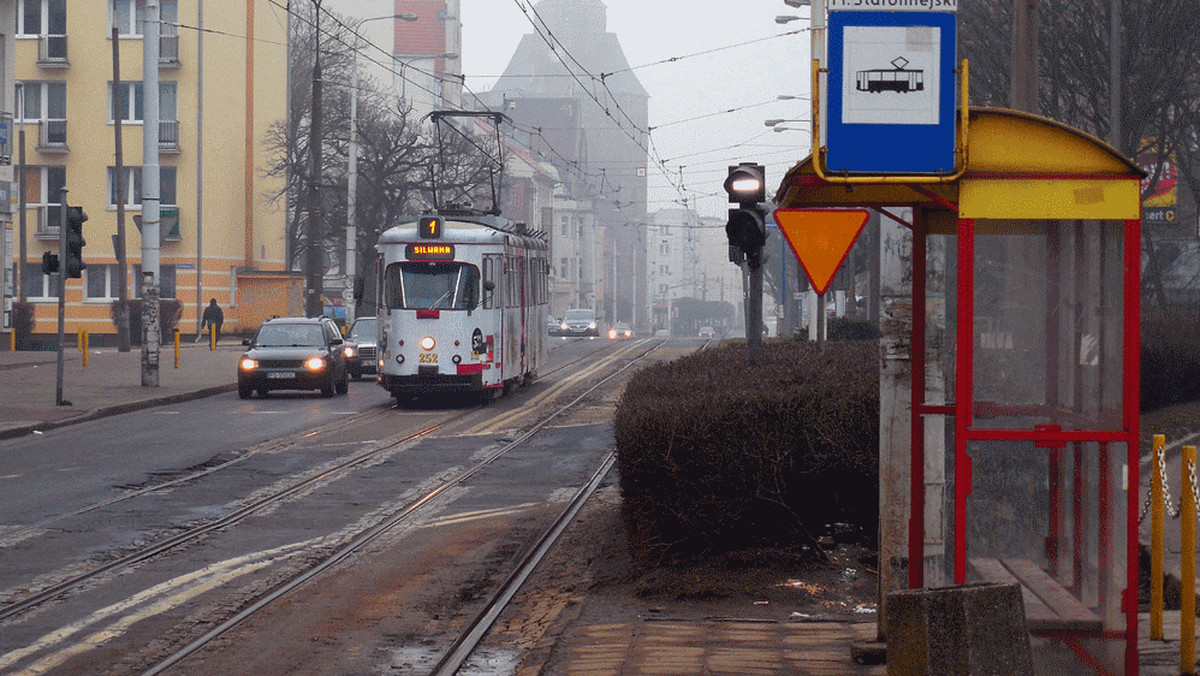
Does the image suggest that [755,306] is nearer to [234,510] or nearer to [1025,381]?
[234,510]

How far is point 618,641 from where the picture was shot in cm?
756

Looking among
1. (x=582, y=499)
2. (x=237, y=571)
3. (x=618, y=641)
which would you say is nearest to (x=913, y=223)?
(x=618, y=641)

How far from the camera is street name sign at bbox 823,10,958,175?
19.5 feet

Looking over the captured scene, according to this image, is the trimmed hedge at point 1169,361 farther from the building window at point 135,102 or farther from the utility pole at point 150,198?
the building window at point 135,102

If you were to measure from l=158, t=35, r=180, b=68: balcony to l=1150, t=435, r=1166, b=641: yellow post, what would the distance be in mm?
53692

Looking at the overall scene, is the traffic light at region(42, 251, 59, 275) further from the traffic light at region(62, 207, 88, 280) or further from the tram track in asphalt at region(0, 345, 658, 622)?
the tram track in asphalt at region(0, 345, 658, 622)

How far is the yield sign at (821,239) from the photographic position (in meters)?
11.7

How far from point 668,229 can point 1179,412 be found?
15674cm

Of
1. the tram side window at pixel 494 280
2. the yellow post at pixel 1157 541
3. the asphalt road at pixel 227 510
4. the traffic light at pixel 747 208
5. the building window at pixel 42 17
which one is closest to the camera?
the yellow post at pixel 1157 541

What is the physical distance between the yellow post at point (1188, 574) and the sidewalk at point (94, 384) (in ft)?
53.6

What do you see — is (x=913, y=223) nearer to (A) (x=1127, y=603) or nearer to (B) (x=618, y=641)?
(A) (x=1127, y=603)

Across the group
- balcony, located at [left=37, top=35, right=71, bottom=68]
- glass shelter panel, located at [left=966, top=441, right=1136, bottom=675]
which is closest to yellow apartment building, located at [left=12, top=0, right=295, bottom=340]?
balcony, located at [left=37, top=35, right=71, bottom=68]

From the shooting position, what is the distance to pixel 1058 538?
6.62 m

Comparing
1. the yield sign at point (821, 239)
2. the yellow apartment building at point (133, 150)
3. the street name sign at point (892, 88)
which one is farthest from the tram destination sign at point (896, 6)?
the yellow apartment building at point (133, 150)
